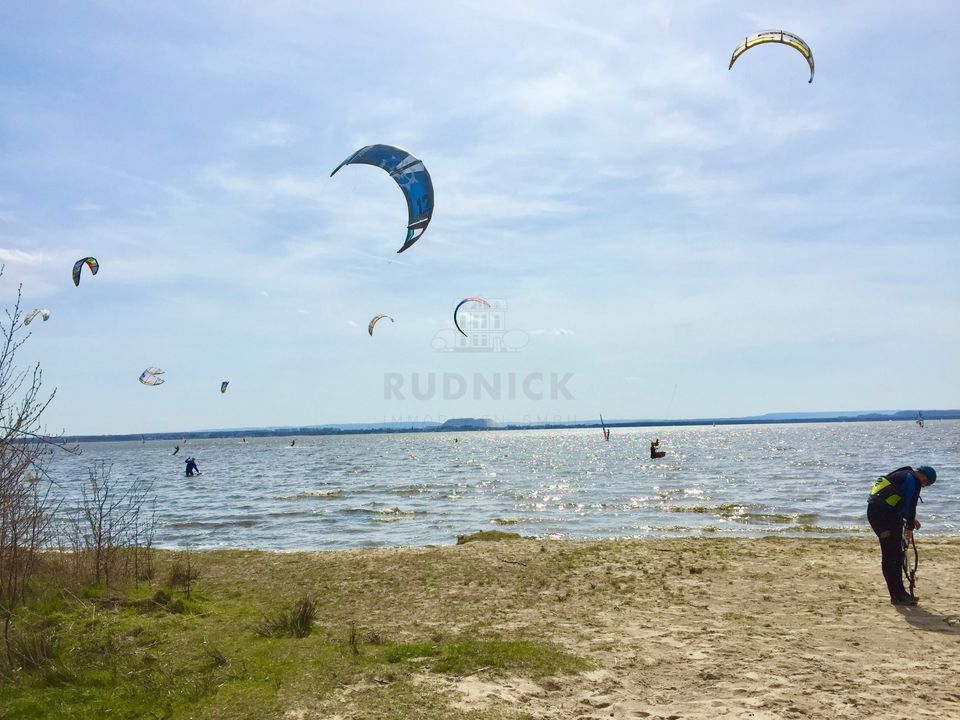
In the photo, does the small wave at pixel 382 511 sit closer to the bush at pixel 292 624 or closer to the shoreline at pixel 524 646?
the shoreline at pixel 524 646

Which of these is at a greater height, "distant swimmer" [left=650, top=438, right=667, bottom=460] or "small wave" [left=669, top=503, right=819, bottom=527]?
"distant swimmer" [left=650, top=438, right=667, bottom=460]

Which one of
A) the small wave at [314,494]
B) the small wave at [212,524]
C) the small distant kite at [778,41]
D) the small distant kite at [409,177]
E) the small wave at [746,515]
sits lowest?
the small wave at [314,494]

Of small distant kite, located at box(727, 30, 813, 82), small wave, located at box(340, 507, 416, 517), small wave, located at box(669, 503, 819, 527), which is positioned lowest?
small wave, located at box(340, 507, 416, 517)

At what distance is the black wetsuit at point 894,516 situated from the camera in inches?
326

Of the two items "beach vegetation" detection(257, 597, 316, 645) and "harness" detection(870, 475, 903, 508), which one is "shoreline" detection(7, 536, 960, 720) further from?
"harness" detection(870, 475, 903, 508)

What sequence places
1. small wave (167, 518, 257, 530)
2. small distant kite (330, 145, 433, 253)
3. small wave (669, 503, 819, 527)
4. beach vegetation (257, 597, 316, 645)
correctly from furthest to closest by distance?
small wave (167, 518, 257, 530) < small wave (669, 503, 819, 527) < small distant kite (330, 145, 433, 253) < beach vegetation (257, 597, 316, 645)

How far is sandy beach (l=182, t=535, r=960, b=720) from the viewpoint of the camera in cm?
545

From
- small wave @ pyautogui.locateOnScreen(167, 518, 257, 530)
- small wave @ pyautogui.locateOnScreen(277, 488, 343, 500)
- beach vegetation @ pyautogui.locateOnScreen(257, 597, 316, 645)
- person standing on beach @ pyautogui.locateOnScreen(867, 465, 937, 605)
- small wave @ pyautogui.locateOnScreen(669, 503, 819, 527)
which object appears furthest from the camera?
small wave @ pyautogui.locateOnScreen(277, 488, 343, 500)

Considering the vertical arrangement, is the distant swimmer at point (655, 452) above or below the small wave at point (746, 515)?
above

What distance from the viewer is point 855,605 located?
852 centimetres

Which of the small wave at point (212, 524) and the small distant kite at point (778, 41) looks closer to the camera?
the small distant kite at point (778, 41)

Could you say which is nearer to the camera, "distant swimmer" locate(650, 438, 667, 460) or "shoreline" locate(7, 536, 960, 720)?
"shoreline" locate(7, 536, 960, 720)

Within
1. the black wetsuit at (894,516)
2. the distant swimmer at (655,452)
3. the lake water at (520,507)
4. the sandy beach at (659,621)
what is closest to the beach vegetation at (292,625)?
the sandy beach at (659,621)

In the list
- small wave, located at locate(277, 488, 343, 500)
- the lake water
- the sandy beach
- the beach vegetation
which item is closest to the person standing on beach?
the sandy beach
